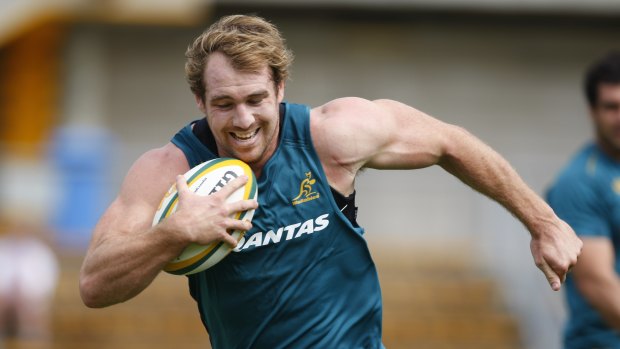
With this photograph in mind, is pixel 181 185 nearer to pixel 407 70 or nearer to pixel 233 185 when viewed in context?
pixel 233 185

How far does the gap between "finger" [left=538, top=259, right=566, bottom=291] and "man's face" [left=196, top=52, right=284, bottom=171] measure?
4.23ft

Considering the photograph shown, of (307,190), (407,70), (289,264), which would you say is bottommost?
(407,70)

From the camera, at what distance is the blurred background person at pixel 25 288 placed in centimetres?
1222

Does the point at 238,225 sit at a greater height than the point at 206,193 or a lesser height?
lesser

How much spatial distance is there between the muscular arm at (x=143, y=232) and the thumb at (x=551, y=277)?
1318 millimetres

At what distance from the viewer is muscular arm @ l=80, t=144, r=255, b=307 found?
412 centimetres

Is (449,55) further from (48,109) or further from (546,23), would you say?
(48,109)

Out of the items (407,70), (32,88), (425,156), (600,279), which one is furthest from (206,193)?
(32,88)

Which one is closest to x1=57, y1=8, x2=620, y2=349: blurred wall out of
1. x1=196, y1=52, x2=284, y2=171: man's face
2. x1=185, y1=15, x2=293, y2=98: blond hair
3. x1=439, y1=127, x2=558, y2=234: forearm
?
x1=439, y1=127, x2=558, y2=234: forearm

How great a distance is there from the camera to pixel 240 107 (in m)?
4.38

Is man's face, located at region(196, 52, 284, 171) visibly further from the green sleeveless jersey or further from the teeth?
the green sleeveless jersey

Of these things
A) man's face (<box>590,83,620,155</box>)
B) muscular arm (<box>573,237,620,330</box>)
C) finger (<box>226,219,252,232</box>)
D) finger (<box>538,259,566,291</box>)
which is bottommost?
muscular arm (<box>573,237,620,330</box>)

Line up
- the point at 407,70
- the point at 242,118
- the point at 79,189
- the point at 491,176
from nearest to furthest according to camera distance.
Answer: the point at 242,118 → the point at 491,176 → the point at 79,189 → the point at 407,70

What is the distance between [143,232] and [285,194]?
0.68 meters
